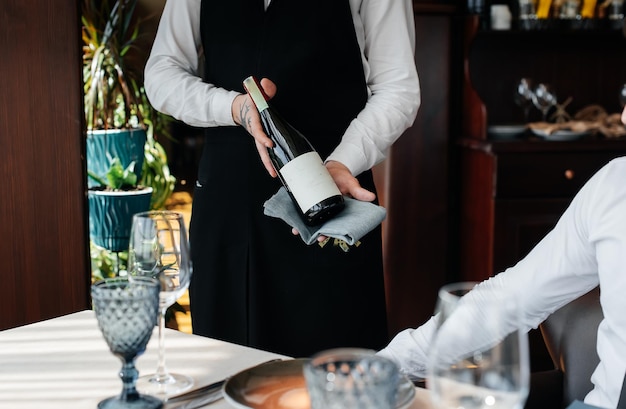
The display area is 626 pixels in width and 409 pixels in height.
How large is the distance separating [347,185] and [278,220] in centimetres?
34

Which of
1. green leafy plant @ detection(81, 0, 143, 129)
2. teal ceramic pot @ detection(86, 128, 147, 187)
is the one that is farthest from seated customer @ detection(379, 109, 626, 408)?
green leafy plant @ detection(81, 0, 143, 129)

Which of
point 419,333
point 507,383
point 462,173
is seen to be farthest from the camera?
point 462,173

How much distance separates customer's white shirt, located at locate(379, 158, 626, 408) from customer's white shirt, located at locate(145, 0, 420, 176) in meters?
0.67

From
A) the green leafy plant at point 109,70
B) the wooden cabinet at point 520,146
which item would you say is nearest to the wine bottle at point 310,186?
the green leafy plant at point 109,70

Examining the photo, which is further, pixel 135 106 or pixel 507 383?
pixel 135 106

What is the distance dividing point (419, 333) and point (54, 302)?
1533mm

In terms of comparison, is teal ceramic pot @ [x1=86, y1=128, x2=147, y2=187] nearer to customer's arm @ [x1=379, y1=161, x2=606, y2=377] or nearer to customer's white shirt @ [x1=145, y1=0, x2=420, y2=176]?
customer's white shirt @ [x1=145, y1=0, x2=420, y2=176]

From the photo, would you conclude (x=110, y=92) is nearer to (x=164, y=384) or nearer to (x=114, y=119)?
(x=114, y=119)

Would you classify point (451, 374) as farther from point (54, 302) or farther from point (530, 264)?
point (54, 302)

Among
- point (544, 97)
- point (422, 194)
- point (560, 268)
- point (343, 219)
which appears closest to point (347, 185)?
point (343, 219)

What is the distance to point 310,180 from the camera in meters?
1.54

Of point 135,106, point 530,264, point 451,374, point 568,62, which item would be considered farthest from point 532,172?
point 451,374

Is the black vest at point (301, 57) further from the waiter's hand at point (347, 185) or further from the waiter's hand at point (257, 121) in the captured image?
the waiter's hand at point (347, 185)

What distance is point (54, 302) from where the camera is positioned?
250 centimetres
